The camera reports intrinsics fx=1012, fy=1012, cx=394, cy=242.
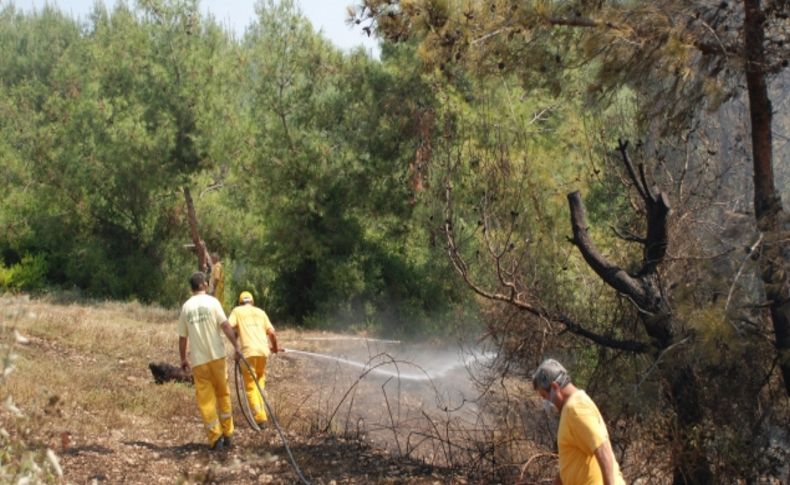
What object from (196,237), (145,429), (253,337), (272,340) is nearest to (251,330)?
(253,337)

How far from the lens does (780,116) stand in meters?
15.5

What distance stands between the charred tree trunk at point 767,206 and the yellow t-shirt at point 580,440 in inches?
148

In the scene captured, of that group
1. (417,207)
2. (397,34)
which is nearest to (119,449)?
(397,34)

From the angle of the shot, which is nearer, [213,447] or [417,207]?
[213,447]

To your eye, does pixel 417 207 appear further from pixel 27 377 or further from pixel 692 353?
pixel 692 353

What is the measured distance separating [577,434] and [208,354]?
5.19 meters

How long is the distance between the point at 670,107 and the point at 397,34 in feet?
9.12

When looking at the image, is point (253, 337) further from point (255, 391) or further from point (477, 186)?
point (477, 186)

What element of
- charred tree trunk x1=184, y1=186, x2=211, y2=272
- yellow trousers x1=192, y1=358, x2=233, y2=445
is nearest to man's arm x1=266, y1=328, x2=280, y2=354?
yellow trousers x1=192, y1=358, x2=233, y2=445

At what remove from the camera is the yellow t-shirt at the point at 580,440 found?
564cm

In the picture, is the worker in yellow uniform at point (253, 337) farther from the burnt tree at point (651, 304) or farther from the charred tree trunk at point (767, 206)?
the charred tree trunk at point (767, 206)

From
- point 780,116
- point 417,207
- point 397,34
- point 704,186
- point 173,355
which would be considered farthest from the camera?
point 417,207

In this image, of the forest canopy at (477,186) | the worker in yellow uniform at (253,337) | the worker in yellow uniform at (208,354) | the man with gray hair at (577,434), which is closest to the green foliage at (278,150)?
the forest canopy at (477,186)

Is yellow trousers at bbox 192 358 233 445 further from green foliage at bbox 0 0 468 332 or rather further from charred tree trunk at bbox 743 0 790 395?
green foliage at bbox 0 0 468 332
